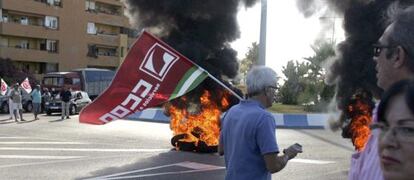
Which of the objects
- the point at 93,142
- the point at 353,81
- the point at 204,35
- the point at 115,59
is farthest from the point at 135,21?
the point at 115,59

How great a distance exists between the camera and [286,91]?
33031mm

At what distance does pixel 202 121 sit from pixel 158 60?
6.89 meters

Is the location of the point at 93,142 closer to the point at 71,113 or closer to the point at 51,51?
the point at 71,113

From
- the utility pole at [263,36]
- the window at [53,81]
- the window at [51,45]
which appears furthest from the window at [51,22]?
the utility pole at [263,36]

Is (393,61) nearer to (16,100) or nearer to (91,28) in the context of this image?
(16,100)

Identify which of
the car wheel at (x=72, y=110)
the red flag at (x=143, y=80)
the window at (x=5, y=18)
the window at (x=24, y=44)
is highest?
the window at (x=5, y=18)

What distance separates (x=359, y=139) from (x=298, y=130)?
376 inches

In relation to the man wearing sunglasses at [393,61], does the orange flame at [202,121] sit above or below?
below

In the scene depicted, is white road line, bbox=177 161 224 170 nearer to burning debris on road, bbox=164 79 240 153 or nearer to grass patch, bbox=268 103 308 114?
burning debris on road, bbox=164 79 240 153

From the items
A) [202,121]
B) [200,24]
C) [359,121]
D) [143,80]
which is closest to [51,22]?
[200,24]

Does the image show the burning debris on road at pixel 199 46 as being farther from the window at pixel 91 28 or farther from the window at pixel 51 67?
the window at pixel 91 28

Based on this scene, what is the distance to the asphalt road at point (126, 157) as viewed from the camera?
974cm

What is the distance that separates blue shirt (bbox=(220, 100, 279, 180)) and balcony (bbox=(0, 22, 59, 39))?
52.6 metres

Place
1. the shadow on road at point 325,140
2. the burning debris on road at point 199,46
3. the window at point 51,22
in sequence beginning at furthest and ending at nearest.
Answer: the window at point 51,22 < the shadow on road at point 325,140 < the burning debris on road at point 199,46
